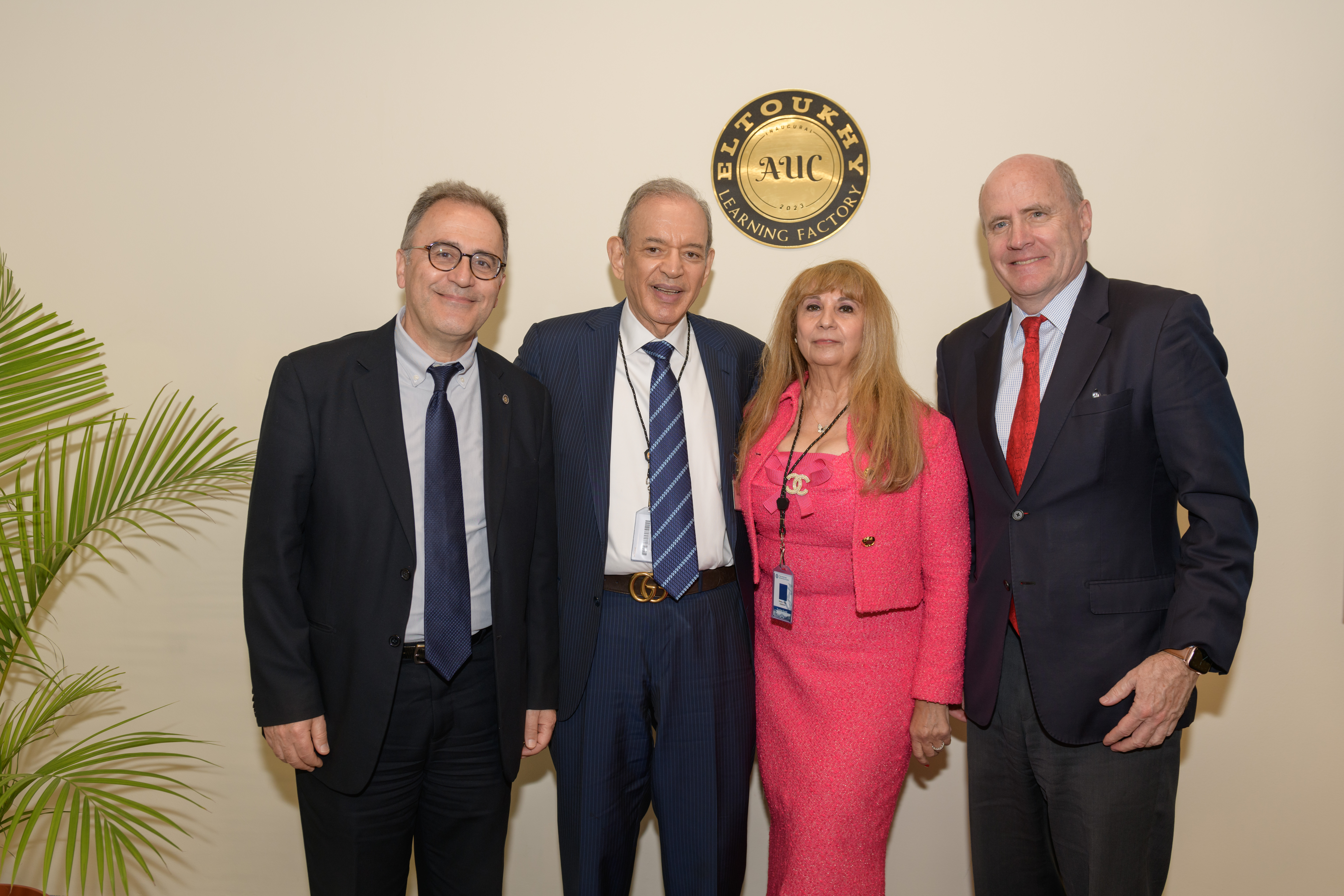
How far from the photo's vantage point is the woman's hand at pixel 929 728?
207 cm

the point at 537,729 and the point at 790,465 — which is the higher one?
A: the point at 790,465

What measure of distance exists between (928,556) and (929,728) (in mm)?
454

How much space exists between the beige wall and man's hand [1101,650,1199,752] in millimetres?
1139

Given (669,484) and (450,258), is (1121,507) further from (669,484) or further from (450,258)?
(450,258)

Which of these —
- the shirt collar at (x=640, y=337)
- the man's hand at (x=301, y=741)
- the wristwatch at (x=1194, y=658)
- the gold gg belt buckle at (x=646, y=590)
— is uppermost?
the shirt collar at (x=640, y=337)

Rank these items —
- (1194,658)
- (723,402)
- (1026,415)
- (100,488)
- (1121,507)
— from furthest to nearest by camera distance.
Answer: (100,488)
(723,402)
(1026,415)
(1121,507)
(1194,658)

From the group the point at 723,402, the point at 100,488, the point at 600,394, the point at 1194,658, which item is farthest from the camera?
the point at 100,488

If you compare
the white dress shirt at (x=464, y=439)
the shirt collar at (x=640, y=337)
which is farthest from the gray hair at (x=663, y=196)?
the white dress shirt at (x=464, y=439)

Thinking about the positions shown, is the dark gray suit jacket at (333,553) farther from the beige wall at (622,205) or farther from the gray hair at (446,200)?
the beige wall at (622,205)

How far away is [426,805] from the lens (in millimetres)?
1978

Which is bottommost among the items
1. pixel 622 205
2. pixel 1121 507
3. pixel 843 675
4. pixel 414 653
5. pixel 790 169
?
pixel 843 675

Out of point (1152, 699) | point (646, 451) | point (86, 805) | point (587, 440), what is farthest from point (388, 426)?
point (1152, 699)

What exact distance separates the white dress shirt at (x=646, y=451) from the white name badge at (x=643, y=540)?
0.01 meters

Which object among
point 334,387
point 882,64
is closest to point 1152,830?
point 334,387
